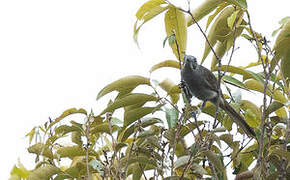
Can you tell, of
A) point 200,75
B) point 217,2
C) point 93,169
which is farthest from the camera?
point 200,75

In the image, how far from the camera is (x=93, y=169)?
1.30m

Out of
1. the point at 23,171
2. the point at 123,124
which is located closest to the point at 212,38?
the point at 123,124

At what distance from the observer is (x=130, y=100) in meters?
1.26

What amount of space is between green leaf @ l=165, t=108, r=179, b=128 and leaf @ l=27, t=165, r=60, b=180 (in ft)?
1.30

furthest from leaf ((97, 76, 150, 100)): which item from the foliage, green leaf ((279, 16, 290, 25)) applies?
green leaf ((279, 16, 290, 25))

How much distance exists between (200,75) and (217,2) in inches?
23.4

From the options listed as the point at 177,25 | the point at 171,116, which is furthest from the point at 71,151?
the point at 177,25

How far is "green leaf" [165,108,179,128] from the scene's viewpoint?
1.17 metres

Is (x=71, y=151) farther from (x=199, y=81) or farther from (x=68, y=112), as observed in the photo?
(x=199, y=81)

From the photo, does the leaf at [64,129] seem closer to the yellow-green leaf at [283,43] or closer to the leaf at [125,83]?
the leaf at [125,83]

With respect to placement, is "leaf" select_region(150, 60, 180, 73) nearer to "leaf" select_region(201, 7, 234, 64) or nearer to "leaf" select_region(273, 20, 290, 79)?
"leaf" select_region(201, 7, 234, 64)

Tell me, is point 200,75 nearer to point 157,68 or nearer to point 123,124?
point 157,68

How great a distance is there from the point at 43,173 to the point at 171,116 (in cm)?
44

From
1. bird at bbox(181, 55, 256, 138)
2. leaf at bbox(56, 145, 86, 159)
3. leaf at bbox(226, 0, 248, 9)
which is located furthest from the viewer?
bird at bbox(181, 55, 256, 138)
